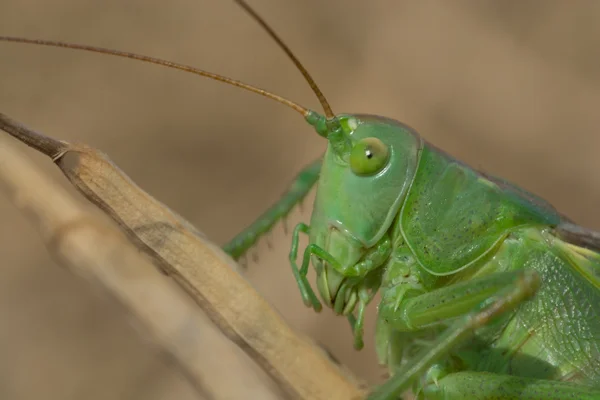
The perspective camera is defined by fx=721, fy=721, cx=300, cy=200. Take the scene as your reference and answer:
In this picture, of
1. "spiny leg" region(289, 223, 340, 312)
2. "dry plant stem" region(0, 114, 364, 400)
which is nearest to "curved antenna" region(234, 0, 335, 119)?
"spiny leg" region(289, 223, 340, 312)

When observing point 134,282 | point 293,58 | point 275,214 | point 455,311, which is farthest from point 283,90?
point 134,282

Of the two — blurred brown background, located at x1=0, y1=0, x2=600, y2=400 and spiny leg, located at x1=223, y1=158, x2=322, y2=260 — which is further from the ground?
blurred brown background, located at x1=0, y1=0, x2=600, y2=400

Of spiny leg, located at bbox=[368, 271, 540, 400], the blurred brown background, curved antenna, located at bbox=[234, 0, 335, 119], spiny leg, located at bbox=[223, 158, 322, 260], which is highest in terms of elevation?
the blurred brown background

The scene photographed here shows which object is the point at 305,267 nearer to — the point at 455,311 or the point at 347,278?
the point at 347,278

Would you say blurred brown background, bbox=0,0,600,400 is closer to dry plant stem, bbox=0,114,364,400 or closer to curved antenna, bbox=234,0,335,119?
curved antenna, bbox=234,0,335,119

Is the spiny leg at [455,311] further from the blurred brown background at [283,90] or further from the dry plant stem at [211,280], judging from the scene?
the blurred brown background at [283,90]

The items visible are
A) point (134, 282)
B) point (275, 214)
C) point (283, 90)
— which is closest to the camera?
point (134, 282)
